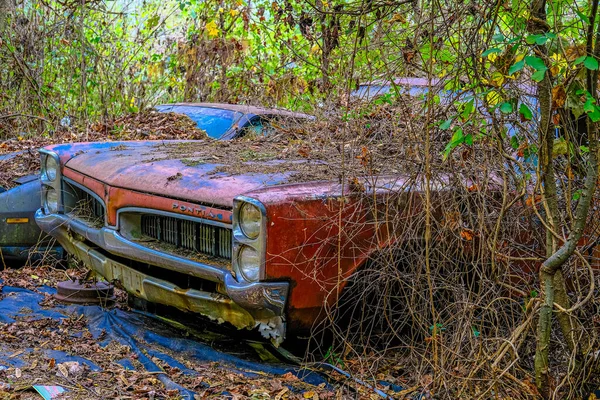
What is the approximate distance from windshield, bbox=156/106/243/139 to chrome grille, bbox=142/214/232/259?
2.00 metres

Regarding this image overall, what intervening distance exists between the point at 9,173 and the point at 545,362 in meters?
4.56

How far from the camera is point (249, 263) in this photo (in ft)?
10.8

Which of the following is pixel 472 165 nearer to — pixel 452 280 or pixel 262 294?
pixel 452 280

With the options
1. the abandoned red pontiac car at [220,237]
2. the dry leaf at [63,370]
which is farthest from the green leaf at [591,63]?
the dry leaf at [63,370]

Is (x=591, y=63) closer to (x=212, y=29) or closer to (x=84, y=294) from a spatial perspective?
(x=84, y=294)

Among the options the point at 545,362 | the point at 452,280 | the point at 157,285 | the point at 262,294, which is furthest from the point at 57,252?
the point at 545,362

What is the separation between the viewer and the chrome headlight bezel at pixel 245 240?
3189mm

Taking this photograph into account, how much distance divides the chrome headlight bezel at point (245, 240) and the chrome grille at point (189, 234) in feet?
0.61

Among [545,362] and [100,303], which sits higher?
[545,362]

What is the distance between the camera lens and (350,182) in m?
3.48

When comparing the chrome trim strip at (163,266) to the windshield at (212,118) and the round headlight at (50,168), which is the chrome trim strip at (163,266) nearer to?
the round headlight at (50,168)

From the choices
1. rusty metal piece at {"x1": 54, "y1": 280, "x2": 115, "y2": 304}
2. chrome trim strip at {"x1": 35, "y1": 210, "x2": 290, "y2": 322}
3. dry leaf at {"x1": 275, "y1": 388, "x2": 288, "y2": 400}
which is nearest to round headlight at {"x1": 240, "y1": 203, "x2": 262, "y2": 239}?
chrome trim strip at {"x1": 35, "y1": 210, "x2": 290, "y2": 322}

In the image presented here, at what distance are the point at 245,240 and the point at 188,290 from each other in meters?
0.57

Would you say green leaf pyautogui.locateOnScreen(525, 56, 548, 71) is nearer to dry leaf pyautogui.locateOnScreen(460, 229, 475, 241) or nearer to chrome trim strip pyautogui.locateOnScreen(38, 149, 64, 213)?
dry leaf pyautogui.locateOnScreen(460, 229, 475, 241)
